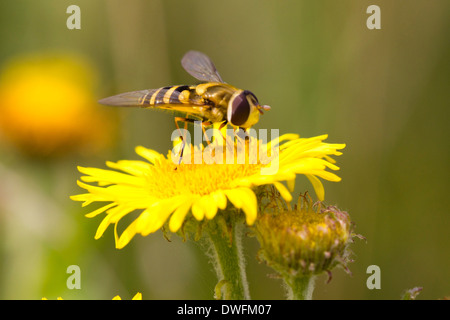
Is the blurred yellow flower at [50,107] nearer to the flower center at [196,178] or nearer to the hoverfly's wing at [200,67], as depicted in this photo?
the hoverfly's wing at [200,67]

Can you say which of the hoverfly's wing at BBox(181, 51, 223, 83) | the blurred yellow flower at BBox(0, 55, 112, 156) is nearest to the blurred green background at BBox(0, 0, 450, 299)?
the blurred yellow flower at BBox(0, 55, 112, 156)

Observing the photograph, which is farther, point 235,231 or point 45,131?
point 45,131

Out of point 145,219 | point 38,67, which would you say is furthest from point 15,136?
point 145,219

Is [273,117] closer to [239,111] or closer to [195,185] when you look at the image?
[239,111]

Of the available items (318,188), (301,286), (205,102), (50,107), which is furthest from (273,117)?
(301,286)

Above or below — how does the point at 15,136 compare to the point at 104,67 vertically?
below

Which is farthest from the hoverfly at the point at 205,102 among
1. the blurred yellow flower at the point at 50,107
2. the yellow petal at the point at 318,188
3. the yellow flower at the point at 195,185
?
the blurred yellow flower at the point at 50,107
